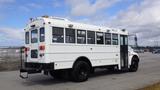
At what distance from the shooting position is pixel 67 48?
1321 cm

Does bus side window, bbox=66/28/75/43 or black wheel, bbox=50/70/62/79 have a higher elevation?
bus side window, bbox=66/28/75/43

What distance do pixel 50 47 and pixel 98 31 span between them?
3.63 metres

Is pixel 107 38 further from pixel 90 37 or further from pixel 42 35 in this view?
pixel 42 35

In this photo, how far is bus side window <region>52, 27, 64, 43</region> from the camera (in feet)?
41.6

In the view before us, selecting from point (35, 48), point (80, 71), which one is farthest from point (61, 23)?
point (80, 71)

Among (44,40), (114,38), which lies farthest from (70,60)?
(114,38)

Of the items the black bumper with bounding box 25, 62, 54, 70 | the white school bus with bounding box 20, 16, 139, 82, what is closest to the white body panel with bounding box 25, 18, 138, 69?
the white school bus with bounding box 20, 16, 139, 82

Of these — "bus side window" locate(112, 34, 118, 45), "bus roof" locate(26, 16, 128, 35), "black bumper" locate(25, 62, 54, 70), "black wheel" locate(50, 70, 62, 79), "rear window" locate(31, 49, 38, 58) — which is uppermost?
"bus roof" locate(26, 16, 128, 35)

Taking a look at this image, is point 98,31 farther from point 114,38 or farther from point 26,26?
point 26,26

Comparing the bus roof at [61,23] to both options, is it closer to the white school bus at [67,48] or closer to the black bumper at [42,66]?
the white school bus at [67,48]

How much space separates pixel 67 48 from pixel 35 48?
152cm

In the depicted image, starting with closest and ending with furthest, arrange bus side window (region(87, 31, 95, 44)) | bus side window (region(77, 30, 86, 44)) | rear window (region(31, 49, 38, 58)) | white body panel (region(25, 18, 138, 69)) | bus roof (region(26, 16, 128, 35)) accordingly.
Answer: white body panel (region(25, 18, 138, 69)), bus roof (region(26, 16, 128, 35)), rear window (region(31, 49, 38, 58)), bus side window (region(77, 30, 86, 44)), bus side window (region(87, 31, 95, 44))

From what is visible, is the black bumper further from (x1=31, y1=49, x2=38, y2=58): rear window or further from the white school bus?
(x1=31, y1=49, x2=38, y2=58): rear window

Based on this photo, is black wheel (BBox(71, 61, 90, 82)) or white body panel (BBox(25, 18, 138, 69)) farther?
black wheel (BBox(71, 61, 90, 82))
